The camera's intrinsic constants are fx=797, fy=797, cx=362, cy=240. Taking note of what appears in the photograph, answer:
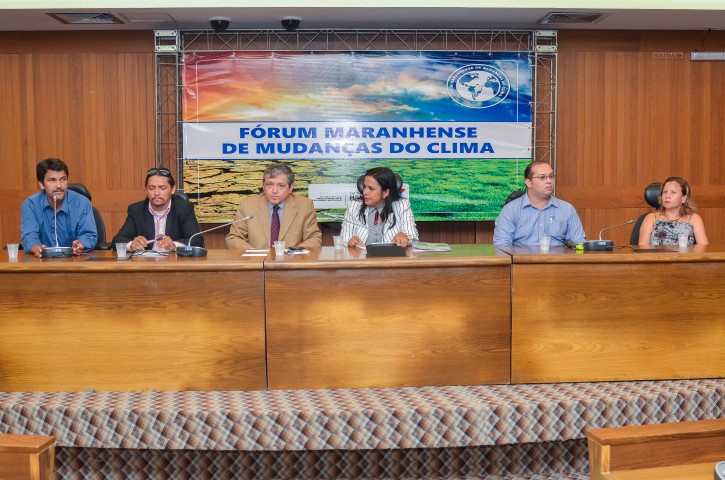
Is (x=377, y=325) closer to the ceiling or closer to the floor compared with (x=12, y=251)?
closer to the floor

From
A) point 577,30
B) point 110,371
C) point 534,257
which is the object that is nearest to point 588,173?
point 577,30

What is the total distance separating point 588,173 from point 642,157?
0.48 m

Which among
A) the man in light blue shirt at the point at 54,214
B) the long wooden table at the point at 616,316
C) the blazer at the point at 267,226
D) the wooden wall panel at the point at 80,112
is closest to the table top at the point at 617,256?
the long wooden table at the point at 616,316

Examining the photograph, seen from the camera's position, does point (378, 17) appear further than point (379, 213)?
Yes

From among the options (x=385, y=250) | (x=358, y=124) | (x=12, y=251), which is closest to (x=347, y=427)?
(x=385, y=250)

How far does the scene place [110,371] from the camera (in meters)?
3.21

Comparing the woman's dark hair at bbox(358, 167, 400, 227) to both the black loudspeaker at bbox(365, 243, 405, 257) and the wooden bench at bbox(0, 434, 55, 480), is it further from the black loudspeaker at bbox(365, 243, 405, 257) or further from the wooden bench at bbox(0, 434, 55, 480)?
the wooden bench at bbox(0, 434, 55, 480)

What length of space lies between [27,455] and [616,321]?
231 cm

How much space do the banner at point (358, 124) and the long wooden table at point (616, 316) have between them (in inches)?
124

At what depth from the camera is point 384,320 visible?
3236mm

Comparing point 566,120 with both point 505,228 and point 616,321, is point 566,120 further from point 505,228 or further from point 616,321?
point 616,321

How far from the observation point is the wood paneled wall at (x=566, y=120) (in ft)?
21.5

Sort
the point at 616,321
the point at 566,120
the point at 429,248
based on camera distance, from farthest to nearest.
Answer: the point at 566,120 → the point at 429,248 → the point at 616,321

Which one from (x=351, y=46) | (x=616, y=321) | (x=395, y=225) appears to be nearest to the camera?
(x=616, y=321)
